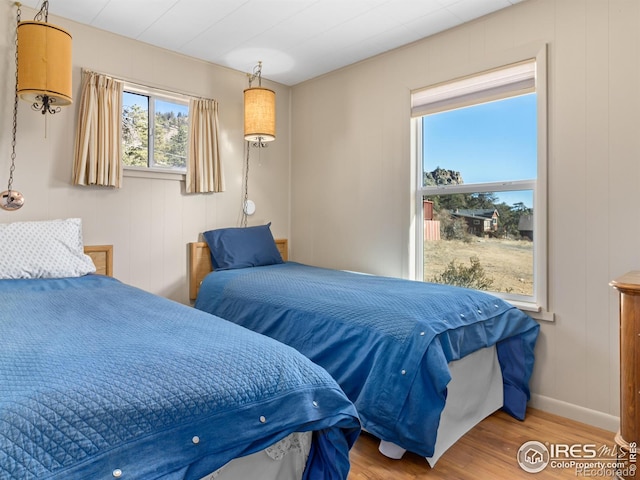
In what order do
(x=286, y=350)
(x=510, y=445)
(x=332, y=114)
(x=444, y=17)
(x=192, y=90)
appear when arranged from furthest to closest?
(x=332, y=114) → (x=192, y=90) → (x=444, y=17) → (x=510, y=445) → (x=286, y=350)

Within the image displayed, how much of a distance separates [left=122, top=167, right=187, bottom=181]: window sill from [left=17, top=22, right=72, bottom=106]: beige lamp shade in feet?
2.49

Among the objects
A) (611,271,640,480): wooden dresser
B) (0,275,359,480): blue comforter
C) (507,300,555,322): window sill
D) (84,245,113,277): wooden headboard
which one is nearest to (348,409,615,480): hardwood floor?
(611,271,640,480): wooden dresser

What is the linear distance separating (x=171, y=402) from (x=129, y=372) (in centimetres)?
14

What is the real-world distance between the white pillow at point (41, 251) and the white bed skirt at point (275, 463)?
178 cm

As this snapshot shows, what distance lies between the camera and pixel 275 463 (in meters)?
1.16

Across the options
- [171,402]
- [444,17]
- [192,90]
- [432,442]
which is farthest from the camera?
[192,90]

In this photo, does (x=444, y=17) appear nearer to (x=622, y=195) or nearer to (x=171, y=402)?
(x=622, y=195)

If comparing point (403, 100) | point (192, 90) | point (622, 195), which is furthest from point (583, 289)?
point (192, 90)

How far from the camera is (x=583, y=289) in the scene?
7.25ft

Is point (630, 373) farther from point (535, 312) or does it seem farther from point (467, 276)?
point (467, 276)

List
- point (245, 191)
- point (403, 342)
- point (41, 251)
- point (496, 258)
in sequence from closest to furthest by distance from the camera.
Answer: point (403, 342) → point (41, 251) → point (496, 258) → point (245, 191)

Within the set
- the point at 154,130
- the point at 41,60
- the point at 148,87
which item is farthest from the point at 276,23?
the point at 41,60

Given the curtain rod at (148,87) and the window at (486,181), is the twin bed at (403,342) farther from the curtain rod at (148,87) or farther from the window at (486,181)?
the curtain rod at (148,87)

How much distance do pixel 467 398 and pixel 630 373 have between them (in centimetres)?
75
